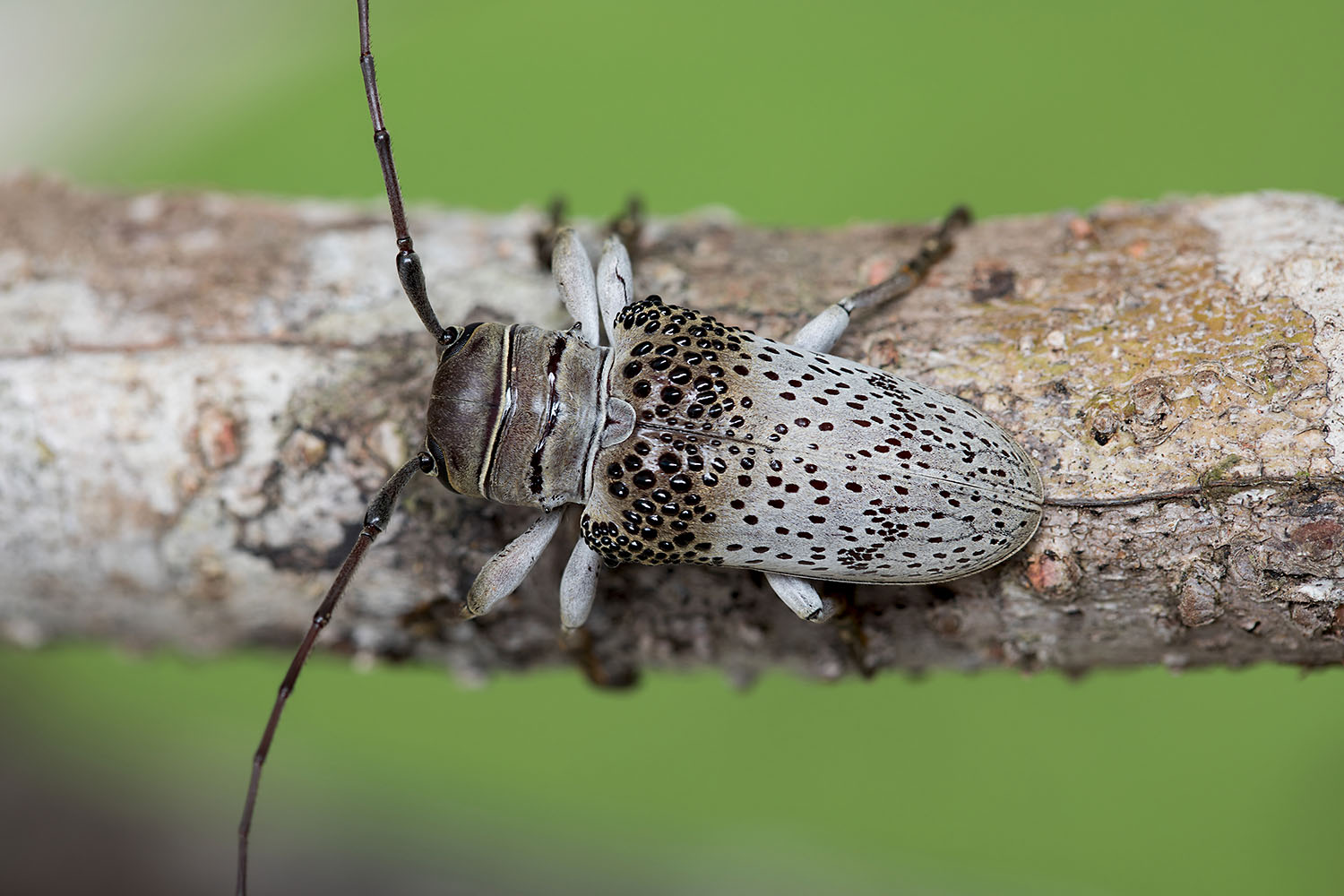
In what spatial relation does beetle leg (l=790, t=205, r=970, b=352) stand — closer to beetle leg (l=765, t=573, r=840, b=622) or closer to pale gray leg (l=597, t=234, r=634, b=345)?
pale gray leg (l=597, t=234, r=634, b=345)

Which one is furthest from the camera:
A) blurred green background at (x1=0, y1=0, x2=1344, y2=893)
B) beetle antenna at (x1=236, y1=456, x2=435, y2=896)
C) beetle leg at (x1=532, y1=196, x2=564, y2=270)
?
blurred green background at (x1=0, y1=0, x2=1344, y2=893)

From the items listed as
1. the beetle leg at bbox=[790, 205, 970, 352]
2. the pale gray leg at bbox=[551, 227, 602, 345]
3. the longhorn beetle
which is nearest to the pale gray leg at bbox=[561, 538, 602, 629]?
the longhorn beetle

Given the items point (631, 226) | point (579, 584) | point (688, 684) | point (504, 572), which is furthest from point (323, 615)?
point (688, 684)

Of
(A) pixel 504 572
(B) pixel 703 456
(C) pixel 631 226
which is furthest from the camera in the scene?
(C) pixel 631 226

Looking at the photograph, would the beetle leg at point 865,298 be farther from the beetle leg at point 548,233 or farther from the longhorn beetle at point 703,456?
the beetle leg at point 548,233

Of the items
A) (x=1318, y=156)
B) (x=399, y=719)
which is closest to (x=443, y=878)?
(x=399, y=719)

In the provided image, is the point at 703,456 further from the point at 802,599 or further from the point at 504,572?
the point at 504,572

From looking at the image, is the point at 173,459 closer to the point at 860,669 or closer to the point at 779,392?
the point at 779,392
